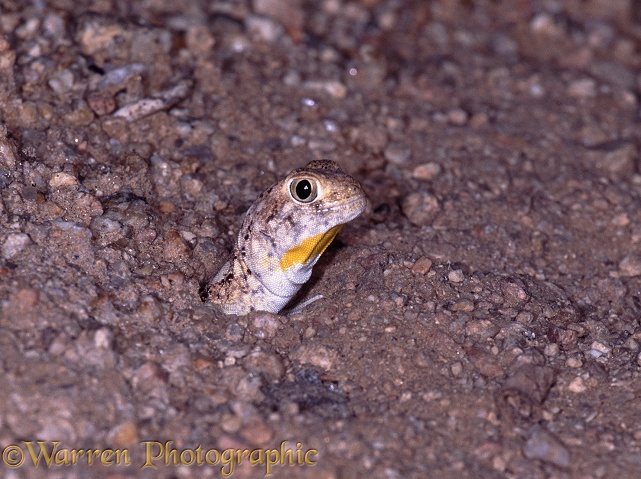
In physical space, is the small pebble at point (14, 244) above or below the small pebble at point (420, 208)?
above

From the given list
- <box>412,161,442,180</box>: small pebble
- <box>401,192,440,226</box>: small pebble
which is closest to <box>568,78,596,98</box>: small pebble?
<box>412,161,442,180</box>: small pebble

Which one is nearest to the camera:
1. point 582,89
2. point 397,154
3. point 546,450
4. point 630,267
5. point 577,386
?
point 546,450

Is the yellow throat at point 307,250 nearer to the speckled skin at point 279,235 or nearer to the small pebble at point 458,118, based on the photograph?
the speckled skin at point 279,235

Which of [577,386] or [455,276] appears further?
[455,276]

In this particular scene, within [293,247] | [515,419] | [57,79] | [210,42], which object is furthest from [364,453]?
[210,42]

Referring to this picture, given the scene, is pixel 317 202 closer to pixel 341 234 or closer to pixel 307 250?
pixel 307 250

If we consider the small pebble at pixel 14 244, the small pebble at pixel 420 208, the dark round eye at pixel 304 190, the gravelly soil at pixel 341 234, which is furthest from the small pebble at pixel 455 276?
the small pebble at pixel 14 244

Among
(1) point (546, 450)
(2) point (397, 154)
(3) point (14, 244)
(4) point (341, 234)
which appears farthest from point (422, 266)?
(3) point (14, 244)

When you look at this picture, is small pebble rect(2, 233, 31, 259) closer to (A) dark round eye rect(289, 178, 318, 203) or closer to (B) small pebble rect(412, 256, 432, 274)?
(A) dark round eye rect(289, 178, 318, 203)
